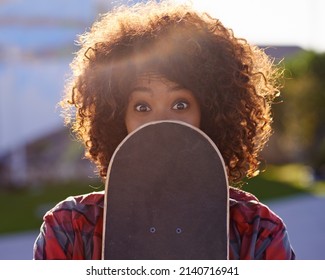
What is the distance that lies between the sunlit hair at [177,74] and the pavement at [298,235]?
3410 mm

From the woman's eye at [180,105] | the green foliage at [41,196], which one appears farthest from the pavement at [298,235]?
the woman's eye at [180,105]

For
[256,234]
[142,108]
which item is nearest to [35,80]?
[142,108]

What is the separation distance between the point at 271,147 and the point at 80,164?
34.3ft

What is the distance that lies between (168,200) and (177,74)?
14.3 inches

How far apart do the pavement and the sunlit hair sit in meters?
3.41

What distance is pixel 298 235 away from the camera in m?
6.65

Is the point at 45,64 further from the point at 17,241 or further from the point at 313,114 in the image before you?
the point at 17,241

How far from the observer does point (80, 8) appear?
1623 cm

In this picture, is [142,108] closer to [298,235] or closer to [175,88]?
[175,88]

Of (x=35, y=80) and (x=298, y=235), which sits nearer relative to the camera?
(x=298, y=235)

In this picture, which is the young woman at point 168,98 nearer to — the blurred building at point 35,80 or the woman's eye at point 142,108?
the woman's eye at point 142,108

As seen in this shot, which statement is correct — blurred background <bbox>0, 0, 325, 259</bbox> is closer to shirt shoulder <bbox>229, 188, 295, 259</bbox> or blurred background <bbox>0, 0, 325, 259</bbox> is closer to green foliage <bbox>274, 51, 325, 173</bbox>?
green foliage <bbox>274, 51, 325, 173</bbox>

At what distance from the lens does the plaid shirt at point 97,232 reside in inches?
67.5

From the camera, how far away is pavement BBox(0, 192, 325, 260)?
229 inches
